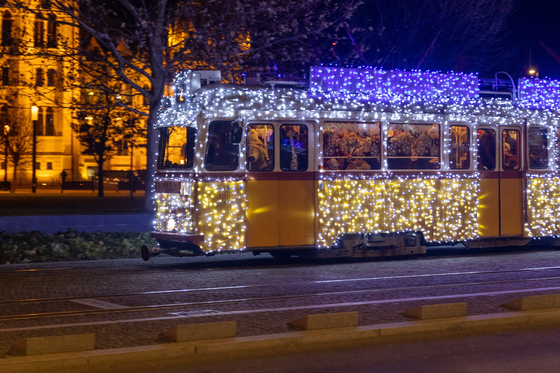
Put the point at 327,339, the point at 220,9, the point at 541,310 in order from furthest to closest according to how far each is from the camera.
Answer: the point at 220,9 → the point at 541,310 → the point at 327,339

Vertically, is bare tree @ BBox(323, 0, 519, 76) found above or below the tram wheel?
above

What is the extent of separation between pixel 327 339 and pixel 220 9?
14896 mm

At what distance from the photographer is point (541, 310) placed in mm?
8453

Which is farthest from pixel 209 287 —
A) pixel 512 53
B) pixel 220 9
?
pixel 512 53

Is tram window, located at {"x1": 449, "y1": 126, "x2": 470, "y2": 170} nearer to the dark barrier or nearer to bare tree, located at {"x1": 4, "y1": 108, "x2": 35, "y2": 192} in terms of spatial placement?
bare tree, located at {"x1": 4, "y1": 108, "x2": 35, "y2": 192}

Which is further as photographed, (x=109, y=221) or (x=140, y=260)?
(x=109, y=221)

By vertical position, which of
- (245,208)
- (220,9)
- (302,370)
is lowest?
(302,370)

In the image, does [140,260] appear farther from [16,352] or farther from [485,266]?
[16,352]

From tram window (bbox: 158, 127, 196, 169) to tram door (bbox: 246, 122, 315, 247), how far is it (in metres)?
1.02

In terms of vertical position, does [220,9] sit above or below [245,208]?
above

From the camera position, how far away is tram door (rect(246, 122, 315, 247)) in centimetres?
1287

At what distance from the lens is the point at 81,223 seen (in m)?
22.0

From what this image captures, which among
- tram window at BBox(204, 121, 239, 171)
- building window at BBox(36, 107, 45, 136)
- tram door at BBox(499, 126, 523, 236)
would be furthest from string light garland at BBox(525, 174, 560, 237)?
building window at BBox(36, 107, 45, 136)

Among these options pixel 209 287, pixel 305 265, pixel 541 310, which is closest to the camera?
pixel 541 310
